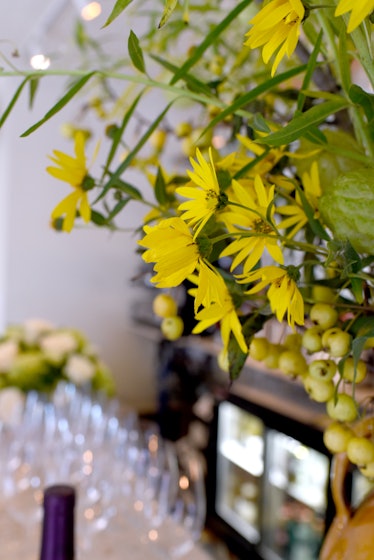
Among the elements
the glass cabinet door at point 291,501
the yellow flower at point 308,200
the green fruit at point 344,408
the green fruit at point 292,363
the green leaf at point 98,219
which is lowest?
the glass cabinet door at point 291,501

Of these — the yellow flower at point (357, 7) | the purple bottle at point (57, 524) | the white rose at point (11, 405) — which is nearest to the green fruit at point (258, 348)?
the yellow flower at point (357, 7)

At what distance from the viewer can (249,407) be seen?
4.06 ft

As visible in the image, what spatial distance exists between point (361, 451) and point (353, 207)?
5.5 inches

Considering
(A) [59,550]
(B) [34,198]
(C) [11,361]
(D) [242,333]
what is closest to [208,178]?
(D) [242,333]

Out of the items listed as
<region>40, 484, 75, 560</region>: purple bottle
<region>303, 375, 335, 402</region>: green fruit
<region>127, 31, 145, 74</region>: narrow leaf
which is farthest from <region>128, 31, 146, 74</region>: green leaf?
<region>40, 484, 75, 560</region>: purple bottle

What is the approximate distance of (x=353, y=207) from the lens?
349 millimetres

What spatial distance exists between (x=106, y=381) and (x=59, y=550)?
4.05 feet

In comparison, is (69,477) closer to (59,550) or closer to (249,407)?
(249,407)

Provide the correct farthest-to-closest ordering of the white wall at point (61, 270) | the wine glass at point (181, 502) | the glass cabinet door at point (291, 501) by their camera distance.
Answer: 1. the white wall at point (61, 270)
2. the glass cabinet door at point (291, 501)
3. the wine glass at point (181, 502)

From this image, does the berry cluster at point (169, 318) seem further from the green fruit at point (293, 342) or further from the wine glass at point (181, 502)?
the wine glass at point (181, 502)

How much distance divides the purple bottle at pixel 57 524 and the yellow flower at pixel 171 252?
443mm

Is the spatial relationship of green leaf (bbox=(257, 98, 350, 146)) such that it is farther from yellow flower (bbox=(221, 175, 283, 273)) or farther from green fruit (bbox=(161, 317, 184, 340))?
green fruit (bbox=(161, 317, 184, 340))

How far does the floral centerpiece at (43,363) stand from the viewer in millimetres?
1739

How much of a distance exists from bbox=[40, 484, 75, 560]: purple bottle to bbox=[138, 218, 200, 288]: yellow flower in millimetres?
443
